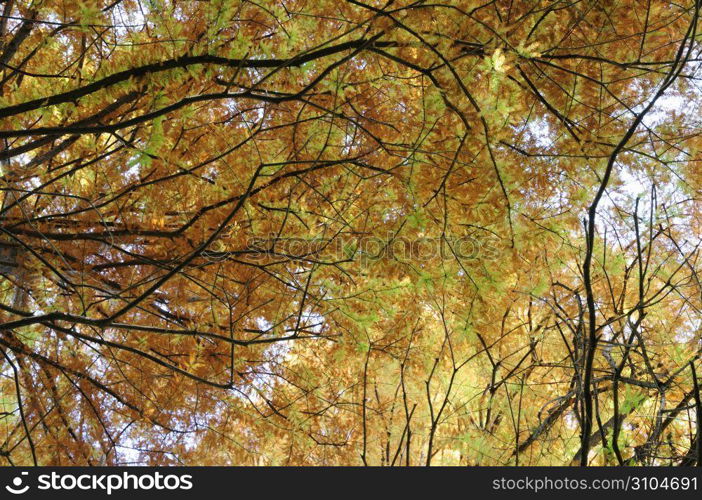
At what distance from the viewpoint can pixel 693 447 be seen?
4.00 feet

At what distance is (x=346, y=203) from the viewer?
2.52 m

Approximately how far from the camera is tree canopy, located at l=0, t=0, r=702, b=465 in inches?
58.4

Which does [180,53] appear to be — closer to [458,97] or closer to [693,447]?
[458,97]

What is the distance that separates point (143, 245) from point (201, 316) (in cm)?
47

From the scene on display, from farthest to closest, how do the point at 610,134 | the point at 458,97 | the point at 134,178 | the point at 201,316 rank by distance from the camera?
the point at 201,316, the point at 134,178, the point at 610,134, the point at 458,97

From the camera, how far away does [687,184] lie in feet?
6.84

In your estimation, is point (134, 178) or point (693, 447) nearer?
point (693, 447)

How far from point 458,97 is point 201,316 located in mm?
1884

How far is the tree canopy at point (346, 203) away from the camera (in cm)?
148

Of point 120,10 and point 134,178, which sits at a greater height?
point 120,10
